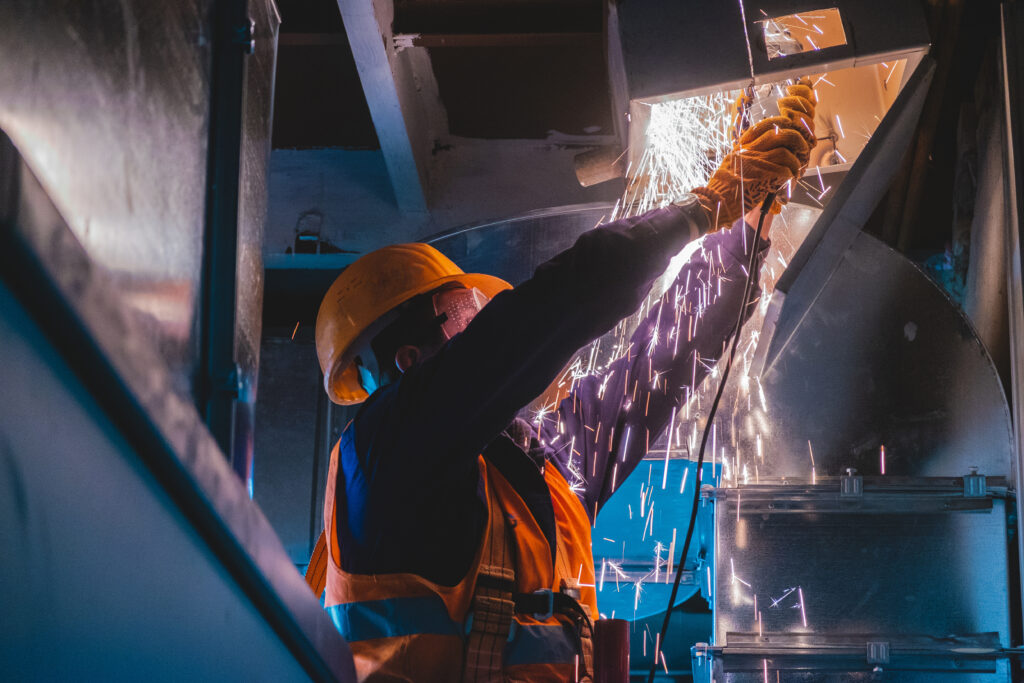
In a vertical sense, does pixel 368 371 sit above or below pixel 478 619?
above

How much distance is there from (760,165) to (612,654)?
1255 millimetres

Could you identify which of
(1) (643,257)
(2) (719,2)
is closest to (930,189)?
(2) (719,2)

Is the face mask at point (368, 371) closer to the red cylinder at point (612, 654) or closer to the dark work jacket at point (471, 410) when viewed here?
the dark work jacket at point (471, 410)

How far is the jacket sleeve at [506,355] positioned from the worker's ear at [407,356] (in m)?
0.49

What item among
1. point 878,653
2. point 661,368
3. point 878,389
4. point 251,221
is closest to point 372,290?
point 661,368

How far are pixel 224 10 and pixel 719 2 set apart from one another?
1858mm

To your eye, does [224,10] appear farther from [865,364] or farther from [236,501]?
[865,364]

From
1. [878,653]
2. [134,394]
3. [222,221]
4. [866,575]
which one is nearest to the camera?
[134,394]

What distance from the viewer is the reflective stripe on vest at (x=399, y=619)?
7.06 ft

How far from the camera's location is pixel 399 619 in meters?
2.16

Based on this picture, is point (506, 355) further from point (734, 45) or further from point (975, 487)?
point (975, 487)

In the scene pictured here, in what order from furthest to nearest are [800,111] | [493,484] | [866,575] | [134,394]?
[866,575] → [800,111] → [493,484] → [134,394]

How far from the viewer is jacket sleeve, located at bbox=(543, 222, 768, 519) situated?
2.88 m

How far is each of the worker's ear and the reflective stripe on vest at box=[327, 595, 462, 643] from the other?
797 millimetres
